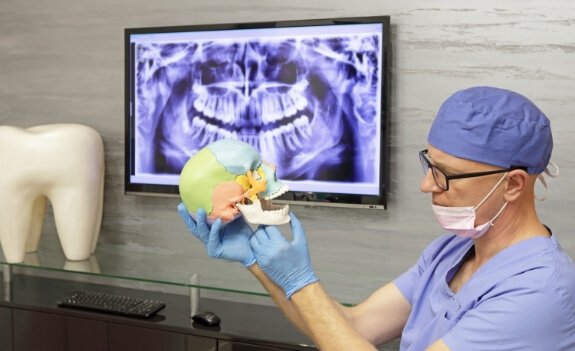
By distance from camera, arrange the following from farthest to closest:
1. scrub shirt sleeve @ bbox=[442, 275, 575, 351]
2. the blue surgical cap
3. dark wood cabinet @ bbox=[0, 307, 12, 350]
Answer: dark wood cabinet @ bbox=[0, 307, 12, 350]
the blue surgical cap
scrub shirt sleeve @ bbox=[442, 275, 575, 351]

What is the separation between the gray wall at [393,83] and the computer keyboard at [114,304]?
13cm

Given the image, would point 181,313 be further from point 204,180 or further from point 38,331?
point 204,180

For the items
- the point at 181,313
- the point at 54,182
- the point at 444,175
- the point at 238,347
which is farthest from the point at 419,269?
the point at 54,182

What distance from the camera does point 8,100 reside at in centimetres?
333

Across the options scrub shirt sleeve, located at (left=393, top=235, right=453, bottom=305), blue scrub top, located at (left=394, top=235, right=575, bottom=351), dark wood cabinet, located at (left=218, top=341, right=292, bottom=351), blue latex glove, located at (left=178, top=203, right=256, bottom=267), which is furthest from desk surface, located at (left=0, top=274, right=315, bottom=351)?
blue scrub top, located at (left=394, top=235, right=575, bottom=351)

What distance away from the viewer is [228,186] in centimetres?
177

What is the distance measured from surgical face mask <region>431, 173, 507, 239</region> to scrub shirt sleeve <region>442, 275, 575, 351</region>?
164 millimetres

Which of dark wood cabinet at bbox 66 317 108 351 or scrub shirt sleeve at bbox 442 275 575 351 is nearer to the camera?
scrub shirt sleeve at bbox 442 275 575 351

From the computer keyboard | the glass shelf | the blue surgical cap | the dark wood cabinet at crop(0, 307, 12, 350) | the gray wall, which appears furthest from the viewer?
the dark wood cabinet at crop(0, 307, 12, 350)

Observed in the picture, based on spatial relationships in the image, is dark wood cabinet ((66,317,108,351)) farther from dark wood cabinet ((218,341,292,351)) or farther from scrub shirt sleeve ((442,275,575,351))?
scrub shirt sleeve ((442,275,575,351))

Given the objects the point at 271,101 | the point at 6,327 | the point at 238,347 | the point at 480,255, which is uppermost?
the point at 271,101

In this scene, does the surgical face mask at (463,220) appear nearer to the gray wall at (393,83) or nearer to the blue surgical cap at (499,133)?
the blue surgical cap at (499,133)

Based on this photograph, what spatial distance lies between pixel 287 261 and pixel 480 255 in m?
0.43

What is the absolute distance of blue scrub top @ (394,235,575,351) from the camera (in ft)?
4.62
